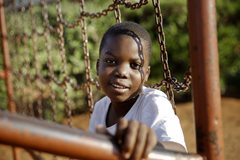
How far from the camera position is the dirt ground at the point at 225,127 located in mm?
4762

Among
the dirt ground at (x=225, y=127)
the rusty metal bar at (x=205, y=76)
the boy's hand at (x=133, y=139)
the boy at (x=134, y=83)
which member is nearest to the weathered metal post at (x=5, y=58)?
the dirt ground at (x=225, y=127)

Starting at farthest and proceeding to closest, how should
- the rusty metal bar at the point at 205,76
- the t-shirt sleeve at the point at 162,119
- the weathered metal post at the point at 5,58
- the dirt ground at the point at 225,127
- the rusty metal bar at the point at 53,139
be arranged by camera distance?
the dirt ground at the point at 225,127 → the weathered metal post at the point at 5,58 → the t-shirt sleeve at the point at 162,119 → the rusty metal bar at the point at 205,76 → the rusty metal bar at the point at 53,139

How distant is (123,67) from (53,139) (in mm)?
751

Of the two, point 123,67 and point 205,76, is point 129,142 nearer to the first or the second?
point 205,76

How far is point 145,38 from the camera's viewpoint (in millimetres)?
1481

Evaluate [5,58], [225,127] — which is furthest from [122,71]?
[225,127]

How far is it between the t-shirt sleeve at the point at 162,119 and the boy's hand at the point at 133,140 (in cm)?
47

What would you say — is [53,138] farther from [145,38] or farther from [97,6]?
[97,6]

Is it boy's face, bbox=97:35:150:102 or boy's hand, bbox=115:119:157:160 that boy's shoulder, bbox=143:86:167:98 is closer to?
boy's face, bbox=97:35:150:102

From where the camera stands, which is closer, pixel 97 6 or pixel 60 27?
pixel 60 27

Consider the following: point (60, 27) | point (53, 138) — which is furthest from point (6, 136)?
point (60, 27)

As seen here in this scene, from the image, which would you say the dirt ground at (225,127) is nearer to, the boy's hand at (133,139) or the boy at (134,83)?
the boy at (134,83)

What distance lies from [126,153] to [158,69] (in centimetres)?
538

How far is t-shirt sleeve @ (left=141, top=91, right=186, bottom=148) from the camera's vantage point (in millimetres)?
1265
